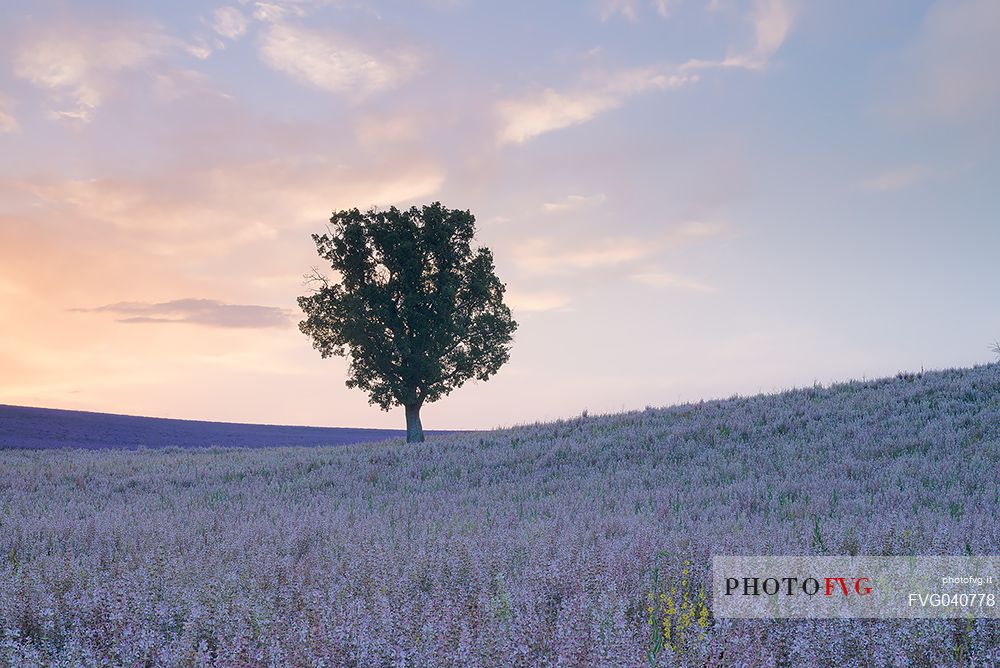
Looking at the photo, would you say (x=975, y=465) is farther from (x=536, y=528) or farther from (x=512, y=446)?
(x=512, y=446)

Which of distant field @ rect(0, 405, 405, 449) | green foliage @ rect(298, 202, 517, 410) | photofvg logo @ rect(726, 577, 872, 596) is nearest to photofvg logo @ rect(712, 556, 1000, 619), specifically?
photofvg logo @ rect(726, 577, 872, 596)

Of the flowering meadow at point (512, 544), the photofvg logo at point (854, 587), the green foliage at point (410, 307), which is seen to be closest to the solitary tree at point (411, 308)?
the green foliage at point (410, 307)

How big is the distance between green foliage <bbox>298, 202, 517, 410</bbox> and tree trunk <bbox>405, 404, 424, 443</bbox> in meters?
0.25

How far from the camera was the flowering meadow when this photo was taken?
15.2ft

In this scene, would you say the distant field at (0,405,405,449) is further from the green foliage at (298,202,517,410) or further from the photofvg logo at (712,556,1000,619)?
the photofvg logo at (712,556,1000,619)

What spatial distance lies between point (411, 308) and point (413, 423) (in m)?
4.59

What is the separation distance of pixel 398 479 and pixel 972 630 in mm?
13434

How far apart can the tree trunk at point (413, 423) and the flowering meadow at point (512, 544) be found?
9193 mm

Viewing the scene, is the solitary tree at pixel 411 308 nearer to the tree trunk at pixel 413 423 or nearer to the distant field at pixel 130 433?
the tree trunk at pixel 413 423

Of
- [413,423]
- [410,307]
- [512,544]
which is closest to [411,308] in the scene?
[410,307]

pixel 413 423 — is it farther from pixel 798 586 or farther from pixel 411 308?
pixel 798 586

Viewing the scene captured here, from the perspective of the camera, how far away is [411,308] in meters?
28.3

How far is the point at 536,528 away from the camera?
8859 millimetres

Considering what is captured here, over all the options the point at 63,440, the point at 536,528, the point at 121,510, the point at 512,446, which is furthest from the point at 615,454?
the point at 63,440
